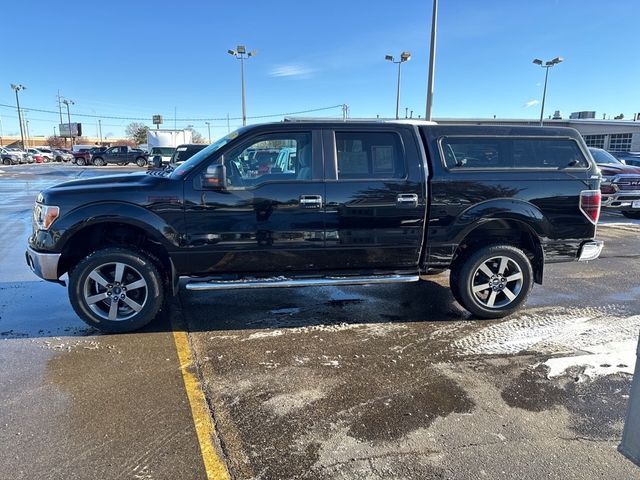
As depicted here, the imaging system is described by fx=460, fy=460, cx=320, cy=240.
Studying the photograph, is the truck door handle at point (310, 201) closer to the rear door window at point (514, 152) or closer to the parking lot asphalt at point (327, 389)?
the parking lot asphalt at point (327, 389)

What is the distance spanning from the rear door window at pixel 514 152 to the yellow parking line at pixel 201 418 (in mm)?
3141

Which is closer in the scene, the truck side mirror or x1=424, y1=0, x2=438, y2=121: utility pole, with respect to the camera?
the truck side mirror

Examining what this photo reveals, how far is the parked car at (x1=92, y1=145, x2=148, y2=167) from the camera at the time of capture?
147 feet

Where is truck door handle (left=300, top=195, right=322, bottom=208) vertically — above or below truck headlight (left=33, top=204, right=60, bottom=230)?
above

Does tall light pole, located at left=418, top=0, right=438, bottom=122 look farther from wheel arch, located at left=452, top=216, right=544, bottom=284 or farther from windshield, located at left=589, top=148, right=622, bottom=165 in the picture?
wheel arch, located at left=452, top=216, right=544, bottom=284

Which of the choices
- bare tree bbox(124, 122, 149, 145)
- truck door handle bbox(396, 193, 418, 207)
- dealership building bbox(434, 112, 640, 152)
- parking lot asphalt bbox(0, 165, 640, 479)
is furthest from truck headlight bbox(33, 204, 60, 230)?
bare tree bbox(124, 122, 149, 145)

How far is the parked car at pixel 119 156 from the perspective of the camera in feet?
147

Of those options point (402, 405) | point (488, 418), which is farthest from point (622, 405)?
point (402, 405)

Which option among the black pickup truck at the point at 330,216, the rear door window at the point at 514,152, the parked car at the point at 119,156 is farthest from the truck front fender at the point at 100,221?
the parked car at the point at 119,156

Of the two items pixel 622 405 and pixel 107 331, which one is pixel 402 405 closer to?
pixel 622 405

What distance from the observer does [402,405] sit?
125 inches

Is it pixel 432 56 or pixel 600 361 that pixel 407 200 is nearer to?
pixel 600 361

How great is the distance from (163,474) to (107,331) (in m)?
2.22

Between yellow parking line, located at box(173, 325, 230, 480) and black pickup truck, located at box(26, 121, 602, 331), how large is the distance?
0.73 meters
